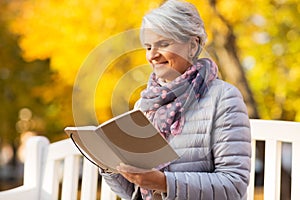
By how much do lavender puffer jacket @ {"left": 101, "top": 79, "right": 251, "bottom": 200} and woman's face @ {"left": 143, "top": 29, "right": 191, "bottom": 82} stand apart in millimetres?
91

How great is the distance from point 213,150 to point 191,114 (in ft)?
0.35

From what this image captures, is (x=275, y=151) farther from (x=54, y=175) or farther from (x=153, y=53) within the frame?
(x=54, y=175)

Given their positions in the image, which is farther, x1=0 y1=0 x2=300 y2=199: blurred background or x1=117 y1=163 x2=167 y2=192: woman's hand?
x1=0 y1=0 x2=300 y2=199: blurred background

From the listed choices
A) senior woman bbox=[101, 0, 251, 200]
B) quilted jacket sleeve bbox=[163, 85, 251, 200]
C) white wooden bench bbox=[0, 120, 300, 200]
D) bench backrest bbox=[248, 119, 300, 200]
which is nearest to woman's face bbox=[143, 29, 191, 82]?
senior woman bbox=[101, 0, 251, 200]

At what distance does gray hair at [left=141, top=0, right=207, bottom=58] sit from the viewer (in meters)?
1.38

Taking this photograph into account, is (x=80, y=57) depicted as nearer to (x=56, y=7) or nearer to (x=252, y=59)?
(x=56, y=7)

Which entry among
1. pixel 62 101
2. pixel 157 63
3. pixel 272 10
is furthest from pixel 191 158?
pixel 62 101

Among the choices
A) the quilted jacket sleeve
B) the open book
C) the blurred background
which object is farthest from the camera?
the blurred background

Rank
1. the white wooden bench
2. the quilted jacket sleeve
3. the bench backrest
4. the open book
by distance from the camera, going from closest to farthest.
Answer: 1. the open book
2. the quilted jacket sleeve
3. the bench backrest
4. the white wooden bench

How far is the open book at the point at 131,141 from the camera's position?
3.87 feet

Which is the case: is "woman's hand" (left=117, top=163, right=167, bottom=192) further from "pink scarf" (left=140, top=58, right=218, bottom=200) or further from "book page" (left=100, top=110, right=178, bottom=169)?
"pink scarf" (left=140, top=58, right=218, bottom=200)

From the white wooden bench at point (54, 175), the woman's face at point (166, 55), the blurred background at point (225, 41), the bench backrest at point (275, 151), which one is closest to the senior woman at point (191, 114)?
the woman's face at point (166, 55)

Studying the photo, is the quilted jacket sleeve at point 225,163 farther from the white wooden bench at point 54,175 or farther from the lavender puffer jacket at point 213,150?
the white wooden bench at point 54,175

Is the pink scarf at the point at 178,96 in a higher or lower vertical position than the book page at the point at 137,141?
higher
